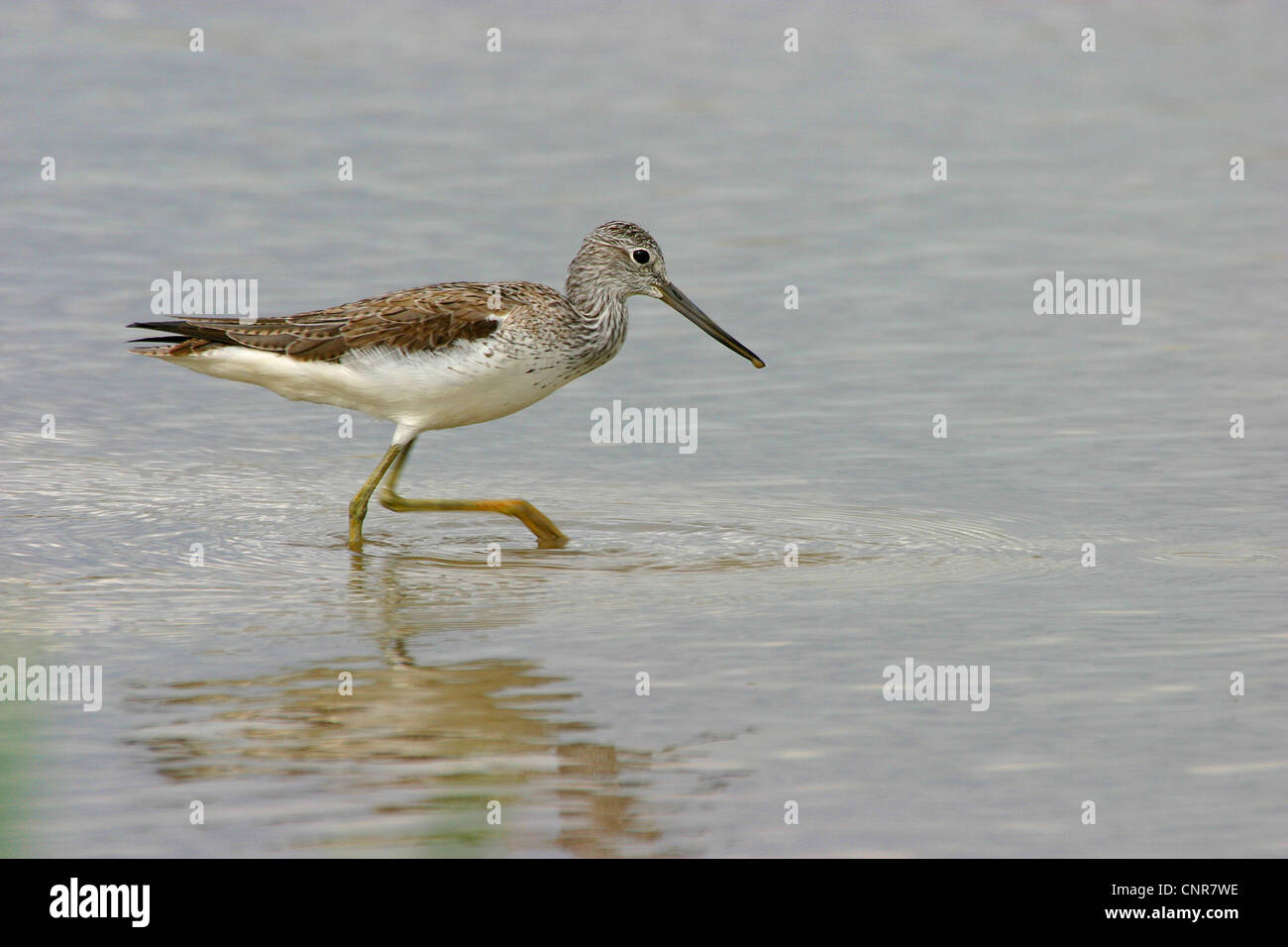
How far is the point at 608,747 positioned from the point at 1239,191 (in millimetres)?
11925

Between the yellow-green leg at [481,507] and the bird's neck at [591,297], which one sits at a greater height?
the bird's neck at [591,297]

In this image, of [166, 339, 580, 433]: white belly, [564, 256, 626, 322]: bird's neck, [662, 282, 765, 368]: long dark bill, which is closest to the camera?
[166, 339, 580, 433]: white belly

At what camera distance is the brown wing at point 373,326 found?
10.0 meters

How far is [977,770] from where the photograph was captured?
22.7 feet

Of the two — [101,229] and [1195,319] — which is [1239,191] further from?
[101,229]

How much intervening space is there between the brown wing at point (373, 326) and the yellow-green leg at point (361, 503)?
1.95 feet

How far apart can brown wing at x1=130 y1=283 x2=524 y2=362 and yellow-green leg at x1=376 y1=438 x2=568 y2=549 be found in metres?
0.64

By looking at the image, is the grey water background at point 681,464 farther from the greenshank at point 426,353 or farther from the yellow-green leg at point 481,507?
the greenshank at point 426,353

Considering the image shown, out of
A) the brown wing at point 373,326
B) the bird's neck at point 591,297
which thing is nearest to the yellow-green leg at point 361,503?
the brown wing at point 373,326

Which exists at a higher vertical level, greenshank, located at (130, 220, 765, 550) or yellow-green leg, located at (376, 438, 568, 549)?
greenshank, located at (130, 220, 765, 550)

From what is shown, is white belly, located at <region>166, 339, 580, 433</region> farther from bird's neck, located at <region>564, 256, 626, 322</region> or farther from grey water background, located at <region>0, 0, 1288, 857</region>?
grey water background, located at <region>0, 0, 1288, 857</region>

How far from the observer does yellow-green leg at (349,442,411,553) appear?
10203mm

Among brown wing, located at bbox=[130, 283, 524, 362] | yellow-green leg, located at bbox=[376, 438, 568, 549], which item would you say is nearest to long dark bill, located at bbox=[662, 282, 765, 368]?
brown wing, located at bbox=[130, 283, 524, 362]

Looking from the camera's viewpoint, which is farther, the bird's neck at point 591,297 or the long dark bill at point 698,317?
the long dark bill at point 698,317
